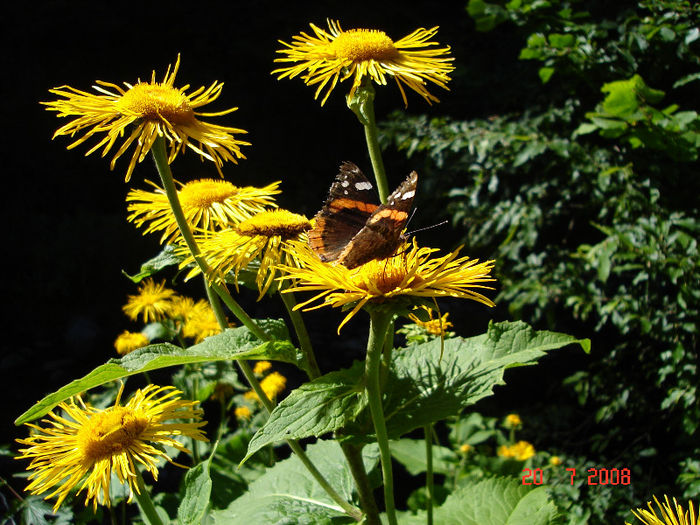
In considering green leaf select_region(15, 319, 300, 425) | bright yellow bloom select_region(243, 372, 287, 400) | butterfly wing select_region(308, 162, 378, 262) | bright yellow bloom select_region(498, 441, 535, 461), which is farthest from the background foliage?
green leaf select_region(15, 319, 300, 425)

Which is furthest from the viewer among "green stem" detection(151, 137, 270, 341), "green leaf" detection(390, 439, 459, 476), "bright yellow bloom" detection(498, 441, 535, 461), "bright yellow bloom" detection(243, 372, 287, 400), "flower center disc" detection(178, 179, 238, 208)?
"bright yellow bloom" detection(498, 441, 535, 461)

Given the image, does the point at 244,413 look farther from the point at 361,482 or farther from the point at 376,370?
the point at 376,370

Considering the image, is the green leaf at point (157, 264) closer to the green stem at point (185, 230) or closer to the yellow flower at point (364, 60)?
the green stem at point (185, 230)

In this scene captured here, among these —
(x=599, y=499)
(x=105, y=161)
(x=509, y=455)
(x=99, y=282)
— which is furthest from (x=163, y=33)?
(x=599, y=499)

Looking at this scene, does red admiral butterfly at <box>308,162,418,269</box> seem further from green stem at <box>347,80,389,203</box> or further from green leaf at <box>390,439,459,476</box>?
green leaf at <box>390,439,459,476</box>

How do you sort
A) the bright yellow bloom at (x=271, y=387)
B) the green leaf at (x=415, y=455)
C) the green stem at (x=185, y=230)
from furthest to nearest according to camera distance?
1. the green leaf at (x=415, y=455)
2. the bright yellow bloom at (x=271, y=387)
3. the green stem at (x=185, y=230)

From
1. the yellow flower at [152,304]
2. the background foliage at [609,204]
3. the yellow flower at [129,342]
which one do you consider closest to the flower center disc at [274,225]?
the yellow flower at [152,304]

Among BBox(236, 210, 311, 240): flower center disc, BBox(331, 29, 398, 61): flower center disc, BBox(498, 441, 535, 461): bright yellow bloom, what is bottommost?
BBox(498, 441, 535, 461): bright yellow bloom
